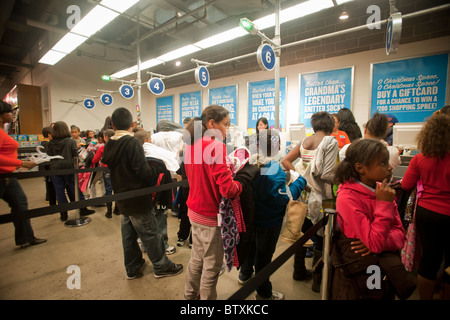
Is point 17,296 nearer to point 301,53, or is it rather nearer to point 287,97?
point 287,97

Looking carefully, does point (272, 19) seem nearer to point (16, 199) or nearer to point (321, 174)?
point (321, 174)

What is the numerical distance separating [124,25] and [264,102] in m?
6.33

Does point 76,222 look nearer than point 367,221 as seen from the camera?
No

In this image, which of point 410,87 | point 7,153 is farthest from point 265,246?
point 410,87

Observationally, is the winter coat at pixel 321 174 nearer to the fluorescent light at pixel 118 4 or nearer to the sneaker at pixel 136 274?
the sneaker at pixel 136 274

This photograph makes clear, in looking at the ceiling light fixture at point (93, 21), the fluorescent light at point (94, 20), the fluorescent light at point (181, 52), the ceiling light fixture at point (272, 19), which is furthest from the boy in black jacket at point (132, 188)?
the fluorescent light at point (181, 52)

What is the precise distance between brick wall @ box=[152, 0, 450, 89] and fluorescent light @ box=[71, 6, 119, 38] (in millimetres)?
3749

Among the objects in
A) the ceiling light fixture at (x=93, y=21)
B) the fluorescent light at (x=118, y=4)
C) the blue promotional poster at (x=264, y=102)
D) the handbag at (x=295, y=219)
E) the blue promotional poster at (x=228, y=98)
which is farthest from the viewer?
the blue promotional poster at (x=228, y=98)

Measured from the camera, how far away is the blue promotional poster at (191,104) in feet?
26.9

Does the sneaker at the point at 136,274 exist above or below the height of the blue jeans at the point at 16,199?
below

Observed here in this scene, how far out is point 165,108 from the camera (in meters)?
9.55

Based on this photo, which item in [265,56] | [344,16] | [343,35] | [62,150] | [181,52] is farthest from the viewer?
[181,52]

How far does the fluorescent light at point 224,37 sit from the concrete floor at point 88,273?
427 cm
